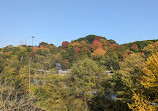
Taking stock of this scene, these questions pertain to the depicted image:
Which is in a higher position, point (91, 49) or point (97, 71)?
point (91, 49)

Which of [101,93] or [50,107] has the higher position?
[101,93]

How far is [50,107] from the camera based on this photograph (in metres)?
→ 16.0

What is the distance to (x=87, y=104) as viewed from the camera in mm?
18016

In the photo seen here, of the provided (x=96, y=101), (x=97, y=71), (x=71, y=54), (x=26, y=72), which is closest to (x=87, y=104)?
(x=96, y=101)

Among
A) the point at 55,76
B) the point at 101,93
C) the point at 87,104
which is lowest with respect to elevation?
the point at 87,104

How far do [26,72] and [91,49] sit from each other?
1540 inches

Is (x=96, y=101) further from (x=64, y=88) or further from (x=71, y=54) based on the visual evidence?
(x=71, y=54)

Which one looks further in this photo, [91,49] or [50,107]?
[91,49]

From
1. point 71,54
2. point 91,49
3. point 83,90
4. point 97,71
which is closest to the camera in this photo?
point 83,90

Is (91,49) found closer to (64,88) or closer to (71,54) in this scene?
(71,54)

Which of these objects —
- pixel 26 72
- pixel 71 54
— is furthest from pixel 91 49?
pixel 26 72

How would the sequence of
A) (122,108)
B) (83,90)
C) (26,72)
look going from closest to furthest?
(122,108) < (83,90) < (26,72)

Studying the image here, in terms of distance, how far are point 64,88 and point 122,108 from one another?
25.7 ft

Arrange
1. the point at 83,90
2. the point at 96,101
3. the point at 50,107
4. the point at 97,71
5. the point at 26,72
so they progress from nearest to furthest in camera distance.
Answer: the point at 50,107, the point at 96,101, the point at 83,90, the point at 97,71, the point at 26,72
